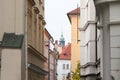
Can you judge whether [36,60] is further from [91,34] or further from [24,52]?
[24,52]

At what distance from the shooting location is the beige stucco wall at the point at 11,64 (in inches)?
853

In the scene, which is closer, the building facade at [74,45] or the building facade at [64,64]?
the building facade at [74,45]

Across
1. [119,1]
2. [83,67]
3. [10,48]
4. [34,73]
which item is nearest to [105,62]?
[119,1]

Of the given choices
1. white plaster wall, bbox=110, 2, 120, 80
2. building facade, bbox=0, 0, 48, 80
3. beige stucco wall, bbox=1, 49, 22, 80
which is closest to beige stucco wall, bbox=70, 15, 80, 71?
building facade, bbox=0, 0, 48, 80

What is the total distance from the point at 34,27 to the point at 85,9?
748 cm

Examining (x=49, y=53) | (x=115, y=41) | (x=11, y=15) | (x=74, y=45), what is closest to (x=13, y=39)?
(x=11, y=15)

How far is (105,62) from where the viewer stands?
14.7 m

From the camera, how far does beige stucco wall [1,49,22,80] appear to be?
71.1 ft

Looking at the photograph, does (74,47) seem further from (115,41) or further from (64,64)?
(64,64)

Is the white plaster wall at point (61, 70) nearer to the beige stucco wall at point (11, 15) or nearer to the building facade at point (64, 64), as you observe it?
the building facade at point (64, 64)

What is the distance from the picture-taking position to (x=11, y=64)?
21.7 meters

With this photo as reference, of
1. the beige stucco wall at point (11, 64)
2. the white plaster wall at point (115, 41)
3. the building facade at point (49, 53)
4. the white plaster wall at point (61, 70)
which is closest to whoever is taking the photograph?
the white plaster wall at point (115, 41)

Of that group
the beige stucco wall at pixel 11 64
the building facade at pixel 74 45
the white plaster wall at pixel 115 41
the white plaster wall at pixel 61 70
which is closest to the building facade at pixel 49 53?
the building facade at pixel 74 45

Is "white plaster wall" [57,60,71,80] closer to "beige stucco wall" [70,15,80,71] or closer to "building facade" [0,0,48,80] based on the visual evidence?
"beige stucco wall" [70,15,80,71]
